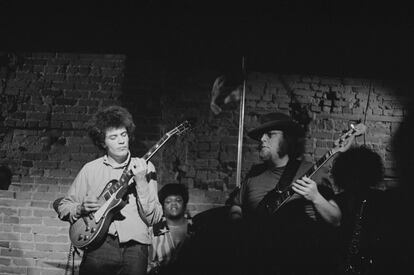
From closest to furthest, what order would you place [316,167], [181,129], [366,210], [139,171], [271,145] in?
[139,171] → [316,167] → [181,129] → [271,145] → [366,210]

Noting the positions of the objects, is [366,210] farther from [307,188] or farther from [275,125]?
[275,125]

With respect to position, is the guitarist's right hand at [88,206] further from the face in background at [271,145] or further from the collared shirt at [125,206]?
the face in background at [271,145]

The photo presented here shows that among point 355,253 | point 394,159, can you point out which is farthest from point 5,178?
point 394,159

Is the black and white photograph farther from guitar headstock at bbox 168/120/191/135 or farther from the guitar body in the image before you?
the guitar body

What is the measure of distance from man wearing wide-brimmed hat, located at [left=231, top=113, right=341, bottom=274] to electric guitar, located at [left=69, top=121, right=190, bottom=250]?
1179 millimetres

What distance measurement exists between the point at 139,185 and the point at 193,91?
1.73 m

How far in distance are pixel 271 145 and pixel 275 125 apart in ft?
0.75

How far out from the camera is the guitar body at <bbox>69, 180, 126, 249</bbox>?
11.8 feet

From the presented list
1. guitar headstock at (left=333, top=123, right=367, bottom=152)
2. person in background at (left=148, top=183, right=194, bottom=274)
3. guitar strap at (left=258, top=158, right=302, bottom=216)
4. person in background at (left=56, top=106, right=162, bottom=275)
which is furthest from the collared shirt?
guitar headstock at (left=333, top=123, right=367, bottom=152)

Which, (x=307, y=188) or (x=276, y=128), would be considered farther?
(x=276, y=128)

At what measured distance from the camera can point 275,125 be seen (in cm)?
437

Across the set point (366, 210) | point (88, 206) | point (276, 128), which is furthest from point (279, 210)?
point (88, 206)

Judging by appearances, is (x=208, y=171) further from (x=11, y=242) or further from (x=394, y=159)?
(x=11, y=242)

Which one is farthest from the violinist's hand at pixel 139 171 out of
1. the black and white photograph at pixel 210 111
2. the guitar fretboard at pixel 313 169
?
the guitar fretboard at pixel 313 169
